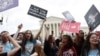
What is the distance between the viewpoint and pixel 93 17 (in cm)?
988

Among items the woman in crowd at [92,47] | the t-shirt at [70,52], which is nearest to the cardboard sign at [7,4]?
the t-shirt at [70,52]

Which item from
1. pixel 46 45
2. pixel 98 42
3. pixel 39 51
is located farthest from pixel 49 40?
pixel 39 51

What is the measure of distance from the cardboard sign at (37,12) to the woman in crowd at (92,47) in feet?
13.6

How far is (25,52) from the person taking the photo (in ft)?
28.4

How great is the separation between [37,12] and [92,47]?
4.46m

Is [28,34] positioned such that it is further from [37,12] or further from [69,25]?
[69,25]

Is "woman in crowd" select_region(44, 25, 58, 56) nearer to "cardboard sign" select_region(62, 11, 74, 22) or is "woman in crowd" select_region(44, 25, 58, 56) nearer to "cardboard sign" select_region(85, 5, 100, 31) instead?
"cardboard sign" select_region(85, 5, 100, 31)

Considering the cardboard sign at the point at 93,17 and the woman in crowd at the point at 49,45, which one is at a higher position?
the cardboard sign at the point at 93,17

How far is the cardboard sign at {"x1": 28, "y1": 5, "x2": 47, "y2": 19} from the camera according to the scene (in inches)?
441

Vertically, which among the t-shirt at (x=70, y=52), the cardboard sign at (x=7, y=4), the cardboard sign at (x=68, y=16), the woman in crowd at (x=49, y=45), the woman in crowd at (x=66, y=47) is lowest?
the woman in crowd at (x=49, y=45)

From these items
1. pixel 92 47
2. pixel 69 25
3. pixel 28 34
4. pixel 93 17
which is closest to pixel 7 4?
pixel 28 34

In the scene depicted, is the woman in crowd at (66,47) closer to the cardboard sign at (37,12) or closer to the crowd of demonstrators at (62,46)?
the crowd of demonstrators at (62,46)

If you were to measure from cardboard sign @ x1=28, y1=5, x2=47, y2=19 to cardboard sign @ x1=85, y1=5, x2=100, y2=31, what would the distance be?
1664 millimetres

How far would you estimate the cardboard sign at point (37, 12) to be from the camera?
36.8 ft
